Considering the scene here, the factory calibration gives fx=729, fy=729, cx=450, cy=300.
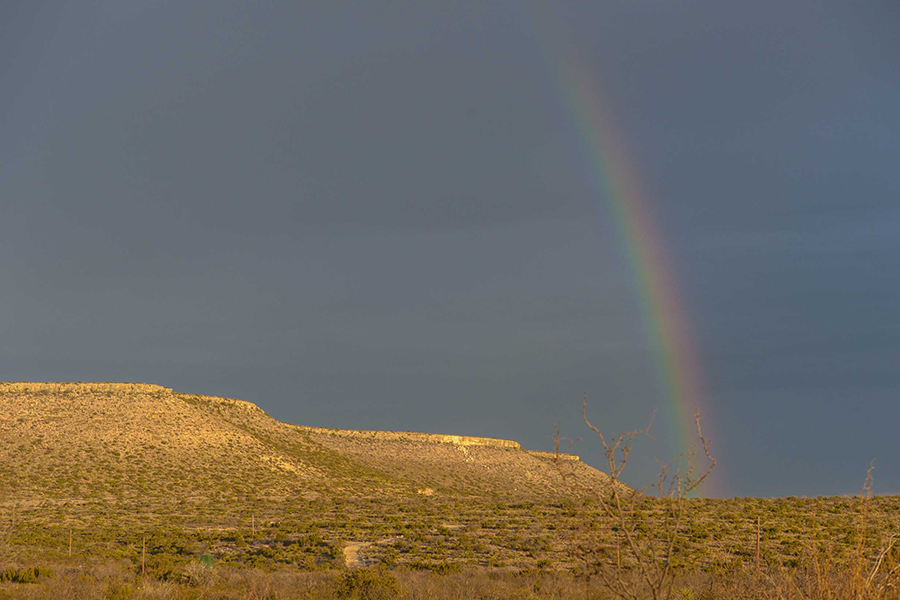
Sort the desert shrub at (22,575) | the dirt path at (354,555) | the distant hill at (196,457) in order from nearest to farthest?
the desert shrub at (22,575)
the dirt path at (354,555)
the distant hill at (196,457)

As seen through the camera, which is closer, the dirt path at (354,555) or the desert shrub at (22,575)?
the desert shrub at (22,575)

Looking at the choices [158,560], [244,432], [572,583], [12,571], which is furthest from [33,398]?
[572,583]

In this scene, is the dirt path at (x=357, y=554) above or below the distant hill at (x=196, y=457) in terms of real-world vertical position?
below

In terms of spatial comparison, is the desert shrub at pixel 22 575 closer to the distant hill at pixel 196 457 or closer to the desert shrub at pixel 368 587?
the desert shrub at pixel 368 587

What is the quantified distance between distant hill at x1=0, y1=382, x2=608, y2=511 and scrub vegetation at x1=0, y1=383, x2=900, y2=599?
349 mm

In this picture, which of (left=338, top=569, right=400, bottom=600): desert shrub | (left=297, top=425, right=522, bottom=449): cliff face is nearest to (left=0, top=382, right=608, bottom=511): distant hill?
(left=297, top=425, right=522, bottom=449): cliff face

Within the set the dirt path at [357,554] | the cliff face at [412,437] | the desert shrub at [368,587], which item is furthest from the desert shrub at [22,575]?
the cliff face at [412,437]

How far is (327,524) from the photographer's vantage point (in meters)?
41.9

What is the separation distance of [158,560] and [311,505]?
29.6m

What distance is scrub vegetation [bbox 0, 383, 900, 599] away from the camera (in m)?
7.68

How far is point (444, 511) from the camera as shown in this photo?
4912 centimetres

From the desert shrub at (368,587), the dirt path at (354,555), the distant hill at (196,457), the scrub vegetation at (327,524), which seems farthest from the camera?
the distant hill at (196,457)

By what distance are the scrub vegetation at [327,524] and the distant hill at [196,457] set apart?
349 mm

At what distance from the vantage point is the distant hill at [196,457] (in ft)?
199
